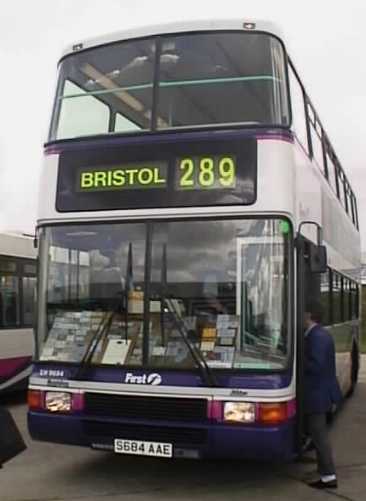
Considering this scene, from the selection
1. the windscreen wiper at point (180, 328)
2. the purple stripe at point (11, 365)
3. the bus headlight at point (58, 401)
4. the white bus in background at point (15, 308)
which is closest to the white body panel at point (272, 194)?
the windscreen wiper at point (180, 328)

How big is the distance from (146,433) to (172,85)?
3.32 m

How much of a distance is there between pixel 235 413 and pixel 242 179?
206cm

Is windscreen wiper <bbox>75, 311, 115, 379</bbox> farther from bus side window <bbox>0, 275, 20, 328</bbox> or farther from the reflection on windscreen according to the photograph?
bus side window <bbox>0, 275, 20, 328</bbox>

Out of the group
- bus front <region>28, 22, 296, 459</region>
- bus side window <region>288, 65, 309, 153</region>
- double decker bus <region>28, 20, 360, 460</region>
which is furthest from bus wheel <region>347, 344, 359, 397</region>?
bus front <region>28, 22, 296, 459</region>

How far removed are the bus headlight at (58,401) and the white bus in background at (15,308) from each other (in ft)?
18.2

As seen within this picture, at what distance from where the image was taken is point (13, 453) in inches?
183

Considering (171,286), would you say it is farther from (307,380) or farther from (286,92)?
(286,92)

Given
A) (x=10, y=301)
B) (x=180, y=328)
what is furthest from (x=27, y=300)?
(x=180, y=328)

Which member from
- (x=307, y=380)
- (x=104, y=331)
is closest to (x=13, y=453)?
(x=104, y=331)

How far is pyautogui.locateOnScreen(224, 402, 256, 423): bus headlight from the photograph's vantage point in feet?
20.8

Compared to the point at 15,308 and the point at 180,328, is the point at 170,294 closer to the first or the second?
the point at 180,328

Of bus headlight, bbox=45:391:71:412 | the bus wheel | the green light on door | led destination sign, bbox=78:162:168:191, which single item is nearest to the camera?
the green light on door

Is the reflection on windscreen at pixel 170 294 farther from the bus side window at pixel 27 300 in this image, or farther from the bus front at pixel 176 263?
the bus side window at pixel 27 300

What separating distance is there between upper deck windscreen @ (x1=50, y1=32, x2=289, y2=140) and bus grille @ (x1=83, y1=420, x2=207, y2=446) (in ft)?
9.15
